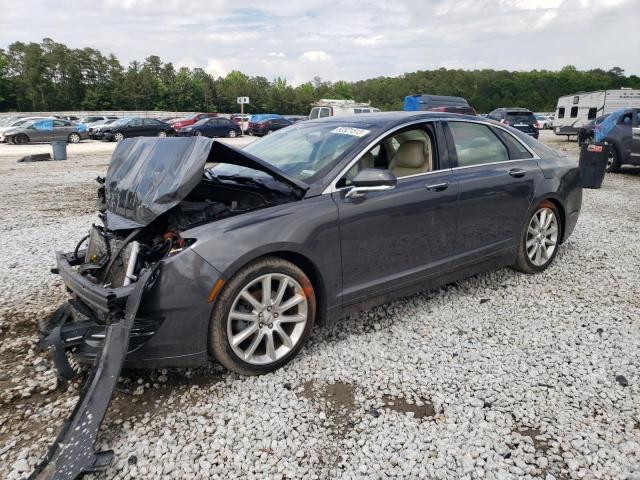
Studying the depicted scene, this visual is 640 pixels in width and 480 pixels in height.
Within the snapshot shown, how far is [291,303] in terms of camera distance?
10.1 feet

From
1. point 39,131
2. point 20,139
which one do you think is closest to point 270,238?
point 39,131

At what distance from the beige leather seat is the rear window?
22.8 meters

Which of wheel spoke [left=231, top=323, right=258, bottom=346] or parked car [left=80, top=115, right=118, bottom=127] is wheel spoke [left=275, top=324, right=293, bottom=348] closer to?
wheel spoke [left=231, top=323, right=258, bottom=346]

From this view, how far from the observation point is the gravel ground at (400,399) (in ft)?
7.76

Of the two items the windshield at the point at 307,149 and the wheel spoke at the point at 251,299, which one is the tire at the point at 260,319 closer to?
the wheel spoke at the point at 251,299

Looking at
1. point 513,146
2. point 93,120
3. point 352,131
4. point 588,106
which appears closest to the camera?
point 352,131

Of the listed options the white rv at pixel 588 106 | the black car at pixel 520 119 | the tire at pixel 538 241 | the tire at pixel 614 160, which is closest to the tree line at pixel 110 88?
the white rv at pixel 588 106

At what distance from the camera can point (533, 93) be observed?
102 meters

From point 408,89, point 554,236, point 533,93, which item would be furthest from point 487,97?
point 554,236

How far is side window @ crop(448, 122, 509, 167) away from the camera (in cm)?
407

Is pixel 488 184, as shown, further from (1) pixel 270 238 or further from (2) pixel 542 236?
(1) pixel 270 238

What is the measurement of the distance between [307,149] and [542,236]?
104 inches

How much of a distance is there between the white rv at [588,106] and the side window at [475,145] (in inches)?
1069

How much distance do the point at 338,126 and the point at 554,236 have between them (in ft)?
8.63
